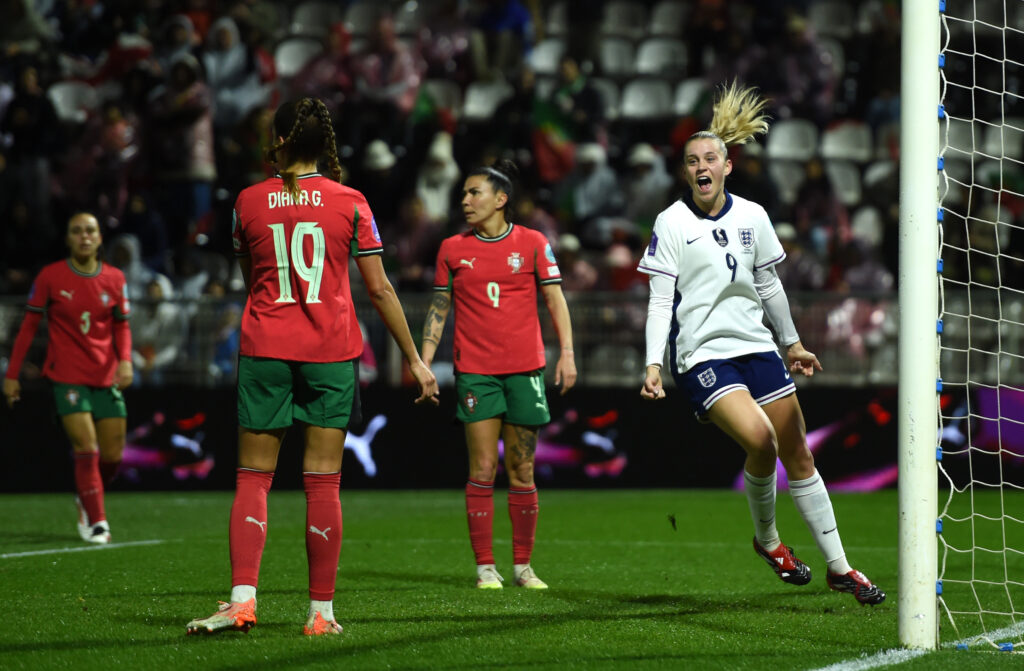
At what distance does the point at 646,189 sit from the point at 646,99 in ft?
8.02

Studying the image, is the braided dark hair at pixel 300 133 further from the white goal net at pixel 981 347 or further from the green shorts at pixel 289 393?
the white goal net at pixel 981 347

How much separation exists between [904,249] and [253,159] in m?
11.6

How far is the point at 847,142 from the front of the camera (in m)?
16.4

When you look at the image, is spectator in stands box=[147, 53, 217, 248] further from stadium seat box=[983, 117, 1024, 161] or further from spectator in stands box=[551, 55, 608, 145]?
stadium seat box=[983, 117, 1024, 161]

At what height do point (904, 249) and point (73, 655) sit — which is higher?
point (904, 249)

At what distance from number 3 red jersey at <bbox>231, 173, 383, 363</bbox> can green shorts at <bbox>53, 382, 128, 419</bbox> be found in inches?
181

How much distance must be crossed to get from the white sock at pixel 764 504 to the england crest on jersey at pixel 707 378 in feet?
1.52

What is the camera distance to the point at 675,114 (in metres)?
16.7

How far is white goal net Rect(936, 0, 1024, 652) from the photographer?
5.53 meters

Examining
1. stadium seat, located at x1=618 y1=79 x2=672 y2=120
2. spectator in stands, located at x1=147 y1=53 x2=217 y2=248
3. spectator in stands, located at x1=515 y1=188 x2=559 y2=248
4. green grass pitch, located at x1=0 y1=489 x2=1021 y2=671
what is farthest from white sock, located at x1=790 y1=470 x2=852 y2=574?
stadium seat, located at x1=618 y1=79 x2=672 y2=120

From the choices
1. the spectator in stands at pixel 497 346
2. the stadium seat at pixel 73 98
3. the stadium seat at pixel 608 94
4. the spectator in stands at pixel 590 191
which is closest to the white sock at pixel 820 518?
the spectator in stands at pixel 497 346

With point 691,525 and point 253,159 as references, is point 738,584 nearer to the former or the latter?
point 691,525

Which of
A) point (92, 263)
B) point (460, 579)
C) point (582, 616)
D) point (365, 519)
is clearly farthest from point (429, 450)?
point (582, 616)

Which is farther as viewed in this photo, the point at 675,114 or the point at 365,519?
the point at 675,114
